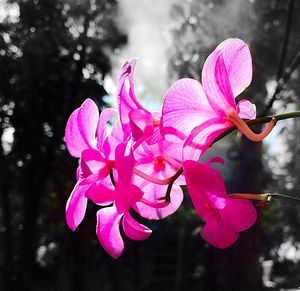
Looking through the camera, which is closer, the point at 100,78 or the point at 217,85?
the point at 217,85

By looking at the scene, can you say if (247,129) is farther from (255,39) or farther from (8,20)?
(8,20)

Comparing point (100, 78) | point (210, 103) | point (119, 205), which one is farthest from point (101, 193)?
point (100, 78)

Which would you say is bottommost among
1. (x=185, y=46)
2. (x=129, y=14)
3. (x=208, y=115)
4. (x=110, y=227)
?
(x=110, y=227)

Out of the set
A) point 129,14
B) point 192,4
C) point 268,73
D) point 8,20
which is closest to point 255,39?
point 268,73

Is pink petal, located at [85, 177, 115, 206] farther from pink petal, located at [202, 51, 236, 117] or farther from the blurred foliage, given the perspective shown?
the blurred foliage

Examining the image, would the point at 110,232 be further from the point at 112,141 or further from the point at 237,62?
the point at 237,62

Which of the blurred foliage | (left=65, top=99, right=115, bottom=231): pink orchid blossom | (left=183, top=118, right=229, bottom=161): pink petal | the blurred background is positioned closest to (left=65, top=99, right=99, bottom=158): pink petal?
(left=65, top=99, right=115, bottom=231): pink orchid blossom
